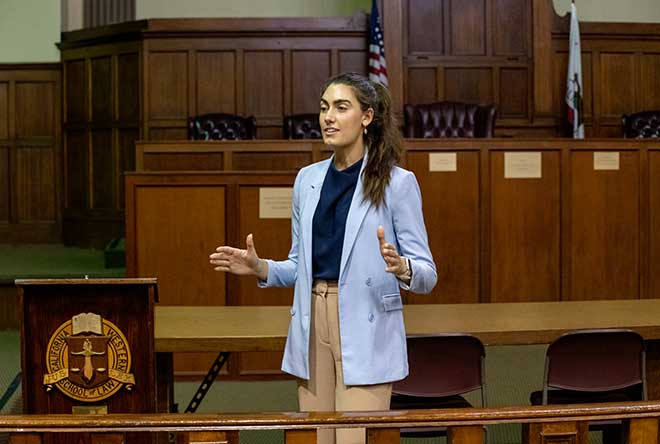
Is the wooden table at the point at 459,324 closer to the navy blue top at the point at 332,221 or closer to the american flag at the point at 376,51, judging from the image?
the navy blue top at the point at 332,221

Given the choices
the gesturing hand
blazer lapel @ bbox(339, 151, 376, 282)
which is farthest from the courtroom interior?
the gesturing hand

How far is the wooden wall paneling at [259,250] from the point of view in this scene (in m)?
5.41

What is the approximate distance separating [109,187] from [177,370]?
431 cm

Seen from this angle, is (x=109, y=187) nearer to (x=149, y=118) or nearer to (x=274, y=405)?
(x=149, y=118)

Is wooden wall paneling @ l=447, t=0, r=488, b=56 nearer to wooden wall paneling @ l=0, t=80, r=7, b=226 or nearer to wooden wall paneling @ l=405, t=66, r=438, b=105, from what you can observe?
wooden wall paneling @ l=405, t=66, r=438, b=105

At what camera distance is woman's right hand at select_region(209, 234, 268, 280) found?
240 centimetres

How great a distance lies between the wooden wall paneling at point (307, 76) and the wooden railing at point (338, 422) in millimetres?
7532

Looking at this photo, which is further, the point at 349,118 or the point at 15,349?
the point at 15,349

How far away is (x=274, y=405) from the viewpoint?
495 cm

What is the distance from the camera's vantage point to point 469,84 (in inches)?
352

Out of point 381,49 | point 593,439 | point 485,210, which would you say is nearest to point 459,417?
point 593,439

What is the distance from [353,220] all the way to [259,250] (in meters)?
3.12

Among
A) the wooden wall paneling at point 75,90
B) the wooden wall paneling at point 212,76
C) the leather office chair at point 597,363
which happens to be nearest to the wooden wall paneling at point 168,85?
the wooden wall paneling at point 212,76

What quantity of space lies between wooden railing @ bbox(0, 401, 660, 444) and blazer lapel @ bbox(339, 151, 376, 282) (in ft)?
2.89
